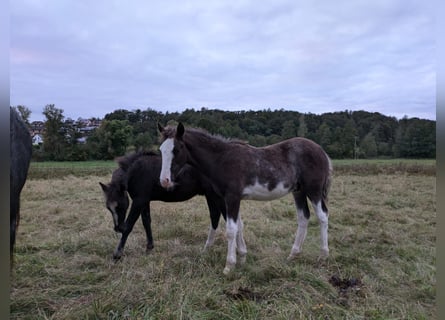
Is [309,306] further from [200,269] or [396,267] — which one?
[396,267]

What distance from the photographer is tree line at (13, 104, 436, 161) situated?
61.8 feet

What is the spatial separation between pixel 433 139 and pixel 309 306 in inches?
112

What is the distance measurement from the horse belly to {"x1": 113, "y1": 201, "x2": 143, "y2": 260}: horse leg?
194 centimetres

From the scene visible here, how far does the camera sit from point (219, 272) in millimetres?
4402

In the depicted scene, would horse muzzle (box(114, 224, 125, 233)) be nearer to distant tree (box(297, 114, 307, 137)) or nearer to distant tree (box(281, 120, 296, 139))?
distant tree (box(281, 120, 296, 139))

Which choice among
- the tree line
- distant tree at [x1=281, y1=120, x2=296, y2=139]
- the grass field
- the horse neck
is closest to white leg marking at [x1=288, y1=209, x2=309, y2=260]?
the grass field

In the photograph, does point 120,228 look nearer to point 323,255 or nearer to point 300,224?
point 300,224

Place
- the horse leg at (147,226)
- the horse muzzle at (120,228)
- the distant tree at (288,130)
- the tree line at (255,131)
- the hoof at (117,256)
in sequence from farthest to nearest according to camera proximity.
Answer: the distant tree at (288,130), the tree line at (255,131), the horse leg at (147,226), the horse muzzle at (120,228), the hoof at (117,256)

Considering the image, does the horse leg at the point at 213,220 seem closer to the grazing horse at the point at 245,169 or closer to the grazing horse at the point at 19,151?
the grazing horse at the point at 245,169

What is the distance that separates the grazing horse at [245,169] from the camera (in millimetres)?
4484

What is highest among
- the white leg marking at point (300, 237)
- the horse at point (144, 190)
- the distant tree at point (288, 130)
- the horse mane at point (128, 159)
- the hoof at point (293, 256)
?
the distant tree at point (288, 130)

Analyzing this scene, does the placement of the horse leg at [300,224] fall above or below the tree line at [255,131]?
below

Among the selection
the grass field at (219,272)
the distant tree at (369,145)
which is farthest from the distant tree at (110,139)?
the distant tree at (369,145)

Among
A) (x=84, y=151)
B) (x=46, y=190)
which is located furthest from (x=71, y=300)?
(x=84, y=151)
